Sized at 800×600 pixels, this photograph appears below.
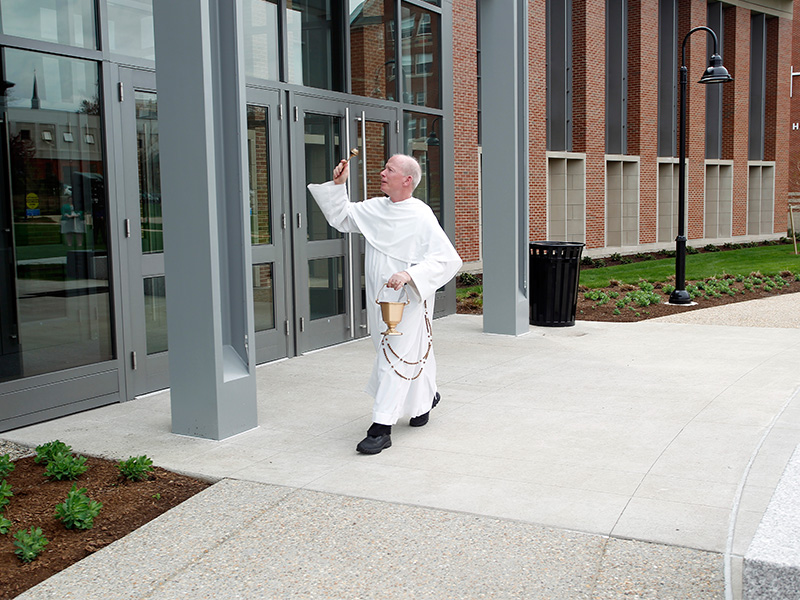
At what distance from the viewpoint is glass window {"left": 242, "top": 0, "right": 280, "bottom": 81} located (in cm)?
855

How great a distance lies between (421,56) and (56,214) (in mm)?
6390

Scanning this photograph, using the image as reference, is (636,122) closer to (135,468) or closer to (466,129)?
(466,129)

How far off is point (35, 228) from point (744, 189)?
29034mm

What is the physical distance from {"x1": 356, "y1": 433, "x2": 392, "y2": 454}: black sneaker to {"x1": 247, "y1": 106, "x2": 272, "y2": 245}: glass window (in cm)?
366

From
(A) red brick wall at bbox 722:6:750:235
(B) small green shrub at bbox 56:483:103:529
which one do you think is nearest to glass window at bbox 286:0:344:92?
(B) small green shrub at bbox 56:483:103:529

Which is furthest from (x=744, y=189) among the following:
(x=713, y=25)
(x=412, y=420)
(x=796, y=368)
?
(x=412, y=420)

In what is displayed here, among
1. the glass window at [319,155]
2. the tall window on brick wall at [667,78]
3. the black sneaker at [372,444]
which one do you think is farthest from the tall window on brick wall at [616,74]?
the black sneaker at [372,444]

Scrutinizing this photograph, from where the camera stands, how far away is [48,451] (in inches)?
206

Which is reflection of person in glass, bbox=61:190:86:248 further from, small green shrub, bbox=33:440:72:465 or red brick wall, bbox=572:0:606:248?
red brick wall, bbox=572:0:606:248

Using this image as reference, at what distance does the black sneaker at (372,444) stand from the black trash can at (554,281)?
19.4ft

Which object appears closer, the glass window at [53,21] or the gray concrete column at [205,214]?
the gray concrete column at [205,214]

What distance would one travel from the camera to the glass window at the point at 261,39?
855 centimetres

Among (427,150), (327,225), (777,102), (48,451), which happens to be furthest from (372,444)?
(777,102)

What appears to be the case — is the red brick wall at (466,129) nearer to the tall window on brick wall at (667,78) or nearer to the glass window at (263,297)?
the glass window at (263,297)
